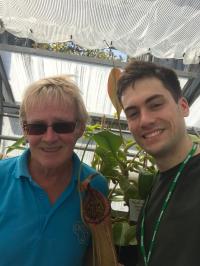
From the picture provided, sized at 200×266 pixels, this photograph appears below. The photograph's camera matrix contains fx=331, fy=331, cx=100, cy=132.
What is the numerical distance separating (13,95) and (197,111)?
1.21 metres

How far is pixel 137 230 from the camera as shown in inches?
35.2

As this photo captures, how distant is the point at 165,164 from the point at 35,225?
0.35m

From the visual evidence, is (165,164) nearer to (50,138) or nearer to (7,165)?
(50,138)

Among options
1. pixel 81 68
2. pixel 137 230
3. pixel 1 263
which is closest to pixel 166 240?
pixel 137 230

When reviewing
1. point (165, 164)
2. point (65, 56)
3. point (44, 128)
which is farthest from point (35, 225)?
point (65, 56)

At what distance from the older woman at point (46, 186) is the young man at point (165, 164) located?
0.16m

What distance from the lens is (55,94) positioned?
90cm

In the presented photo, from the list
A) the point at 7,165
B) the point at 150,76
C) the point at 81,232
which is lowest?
the point at 81,232

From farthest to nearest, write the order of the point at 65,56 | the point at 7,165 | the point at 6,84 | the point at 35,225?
1. the point at 6,84
2. the point at 65,56
3. the point at 7,165
4. the point at 35,225

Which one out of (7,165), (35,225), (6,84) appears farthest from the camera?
(6,84)

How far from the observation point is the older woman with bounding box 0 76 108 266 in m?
0.80

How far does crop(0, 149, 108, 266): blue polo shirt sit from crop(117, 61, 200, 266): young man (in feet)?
0.58

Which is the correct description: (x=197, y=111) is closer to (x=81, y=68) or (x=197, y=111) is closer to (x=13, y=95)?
(x=81, y=68)

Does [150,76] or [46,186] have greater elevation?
[150,76]
